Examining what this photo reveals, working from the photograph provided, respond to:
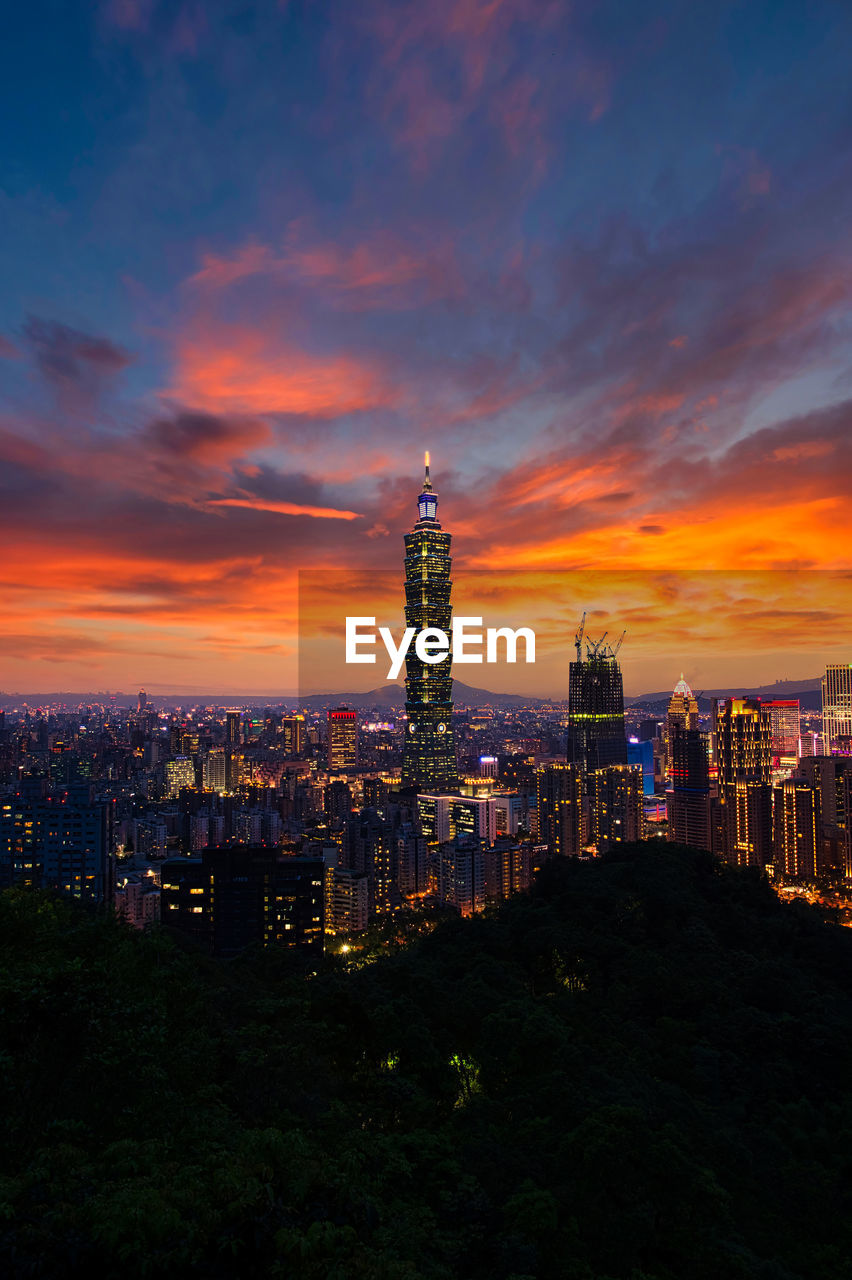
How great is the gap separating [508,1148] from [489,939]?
32.0 feet

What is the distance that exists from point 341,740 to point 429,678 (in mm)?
15482

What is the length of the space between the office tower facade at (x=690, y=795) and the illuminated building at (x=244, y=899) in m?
25.3

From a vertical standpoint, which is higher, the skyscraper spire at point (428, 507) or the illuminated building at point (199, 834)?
the skyscraper spire at point (428, 507)

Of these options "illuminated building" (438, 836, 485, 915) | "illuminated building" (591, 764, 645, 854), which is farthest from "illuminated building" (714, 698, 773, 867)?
"illuminated building" (438, 836, 485, 915)

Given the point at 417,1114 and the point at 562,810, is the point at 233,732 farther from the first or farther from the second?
the point at 417,1114

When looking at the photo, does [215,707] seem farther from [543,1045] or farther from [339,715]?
[543,1045]

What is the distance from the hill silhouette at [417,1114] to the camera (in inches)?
176

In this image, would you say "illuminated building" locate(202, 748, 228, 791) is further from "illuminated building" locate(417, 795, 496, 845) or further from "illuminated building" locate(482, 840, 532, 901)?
"illuminated building" locate(482, 840, 532, 901)

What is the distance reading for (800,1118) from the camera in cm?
1095

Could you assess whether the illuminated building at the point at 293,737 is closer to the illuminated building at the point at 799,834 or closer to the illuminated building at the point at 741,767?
the illuminated building at the point at 741,767

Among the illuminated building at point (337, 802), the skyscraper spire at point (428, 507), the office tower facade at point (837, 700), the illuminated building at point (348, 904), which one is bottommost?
the illuminated building at point (348, 904)

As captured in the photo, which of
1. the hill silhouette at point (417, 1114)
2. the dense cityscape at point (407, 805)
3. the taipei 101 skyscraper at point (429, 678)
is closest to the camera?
the hill silhouette at point (417, 1114)

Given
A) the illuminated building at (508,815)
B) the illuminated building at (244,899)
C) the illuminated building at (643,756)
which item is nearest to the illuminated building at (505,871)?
the illuminated building at (244,899)


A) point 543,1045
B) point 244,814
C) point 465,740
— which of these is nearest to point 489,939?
point 543,1045
